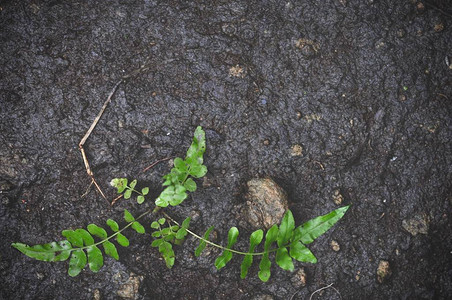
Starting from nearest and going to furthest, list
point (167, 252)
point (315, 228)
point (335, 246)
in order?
point (315, 228) < point (167, 252) < point (335, 246)

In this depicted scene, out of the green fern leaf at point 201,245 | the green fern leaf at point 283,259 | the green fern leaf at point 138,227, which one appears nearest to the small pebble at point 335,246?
the green fern leaf at point 283,259

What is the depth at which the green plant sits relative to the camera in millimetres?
1769

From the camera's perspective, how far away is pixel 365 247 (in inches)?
→ 78.9

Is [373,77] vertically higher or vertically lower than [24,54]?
higher

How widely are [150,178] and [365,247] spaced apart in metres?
1.18

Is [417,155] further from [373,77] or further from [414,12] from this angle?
[414,12]

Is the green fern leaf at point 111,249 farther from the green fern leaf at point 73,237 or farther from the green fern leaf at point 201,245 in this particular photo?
the green fern leaf at point 201,245

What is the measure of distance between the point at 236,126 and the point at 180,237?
0.63 meters

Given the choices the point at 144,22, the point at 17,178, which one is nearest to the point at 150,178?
the point at 17,178

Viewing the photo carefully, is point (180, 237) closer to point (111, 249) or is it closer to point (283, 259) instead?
point (111, 249)

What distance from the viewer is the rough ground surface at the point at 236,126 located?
1.94 metres

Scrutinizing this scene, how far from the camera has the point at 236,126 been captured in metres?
2.00

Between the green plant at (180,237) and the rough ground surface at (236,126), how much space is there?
102 mm

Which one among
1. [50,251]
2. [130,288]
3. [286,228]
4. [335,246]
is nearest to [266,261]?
[286,228]
